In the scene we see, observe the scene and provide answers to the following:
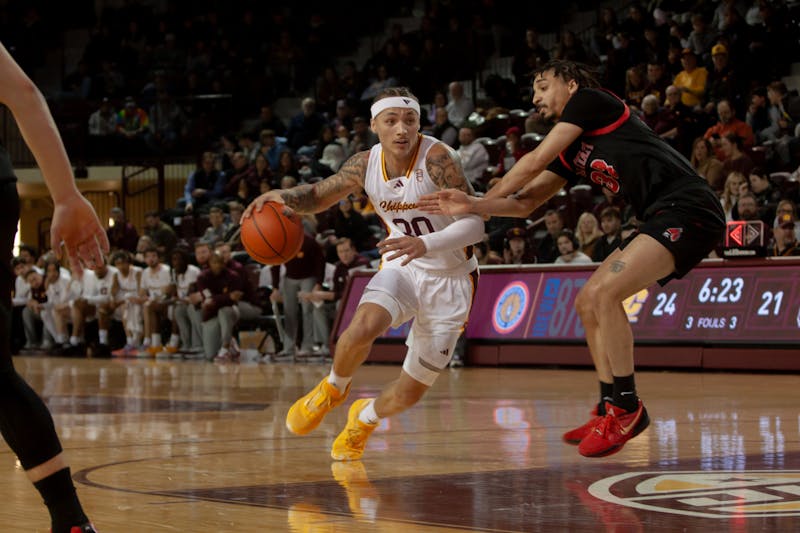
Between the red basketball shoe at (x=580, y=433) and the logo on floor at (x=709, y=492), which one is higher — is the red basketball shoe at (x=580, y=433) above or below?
above

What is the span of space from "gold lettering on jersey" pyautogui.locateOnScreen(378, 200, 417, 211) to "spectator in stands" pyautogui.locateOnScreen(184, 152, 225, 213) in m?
15.5

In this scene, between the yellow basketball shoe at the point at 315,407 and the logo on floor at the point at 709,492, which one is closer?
the logo on floor at the point at 709,492

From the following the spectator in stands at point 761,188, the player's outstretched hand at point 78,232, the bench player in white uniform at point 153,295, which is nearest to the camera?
the player's outstretched hand at point 78,232

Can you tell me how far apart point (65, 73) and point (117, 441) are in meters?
22.2

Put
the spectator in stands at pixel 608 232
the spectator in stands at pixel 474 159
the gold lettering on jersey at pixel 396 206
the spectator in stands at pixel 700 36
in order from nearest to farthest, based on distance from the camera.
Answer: the gold lettering on jersey at pixel 396 206, the spectator in stands at pixel 608 232, the spectator in stands at pixel 474 159, the spectator in stands at pixel 700 36

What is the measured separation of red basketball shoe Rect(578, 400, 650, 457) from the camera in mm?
5418

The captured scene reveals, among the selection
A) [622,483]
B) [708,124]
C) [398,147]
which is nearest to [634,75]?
[708,124]

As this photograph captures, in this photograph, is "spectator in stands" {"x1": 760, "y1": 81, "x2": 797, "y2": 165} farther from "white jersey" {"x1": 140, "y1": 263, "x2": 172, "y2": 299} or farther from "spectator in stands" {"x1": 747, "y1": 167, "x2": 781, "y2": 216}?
"white jersey" {"x1": 140, "y1": 263, "x2": 172, "y2": 299}

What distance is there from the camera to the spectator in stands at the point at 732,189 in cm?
1308

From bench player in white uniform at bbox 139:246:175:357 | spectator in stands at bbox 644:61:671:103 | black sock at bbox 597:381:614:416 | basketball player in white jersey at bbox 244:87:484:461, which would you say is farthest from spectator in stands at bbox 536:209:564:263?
black sock at bbox 597:381:614:416

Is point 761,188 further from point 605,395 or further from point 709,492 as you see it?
point 709,492

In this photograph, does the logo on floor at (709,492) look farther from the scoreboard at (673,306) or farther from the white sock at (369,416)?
the scoreboard at (673,306)

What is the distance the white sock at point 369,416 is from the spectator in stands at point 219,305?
10.7 metres

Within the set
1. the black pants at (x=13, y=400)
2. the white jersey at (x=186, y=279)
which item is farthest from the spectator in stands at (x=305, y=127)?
the black pants at (x=13, y=400)
